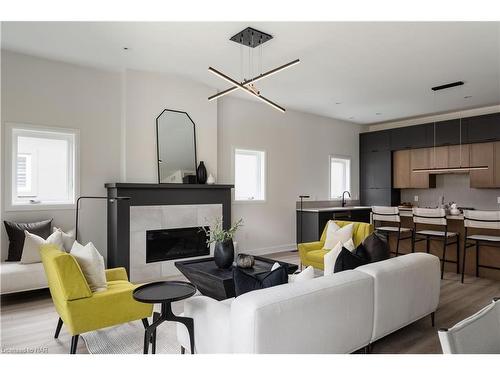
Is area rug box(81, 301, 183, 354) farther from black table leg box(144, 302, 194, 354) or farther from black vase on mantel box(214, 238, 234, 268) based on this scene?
black vase on mantel box(214, 238, 234, 268)

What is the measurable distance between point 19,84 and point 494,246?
639cm

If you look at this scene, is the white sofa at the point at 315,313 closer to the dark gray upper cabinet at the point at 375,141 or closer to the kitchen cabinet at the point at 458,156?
the kitchen cabinet at the point at 458,156

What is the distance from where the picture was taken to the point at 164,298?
221 cm

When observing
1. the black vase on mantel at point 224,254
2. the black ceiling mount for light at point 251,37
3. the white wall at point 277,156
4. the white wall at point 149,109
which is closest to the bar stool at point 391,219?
the white wall at point 277,156

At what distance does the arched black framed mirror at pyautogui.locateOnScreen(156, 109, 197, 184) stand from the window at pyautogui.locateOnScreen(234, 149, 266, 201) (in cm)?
113

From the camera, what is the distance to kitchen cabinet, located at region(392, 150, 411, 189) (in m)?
7.57

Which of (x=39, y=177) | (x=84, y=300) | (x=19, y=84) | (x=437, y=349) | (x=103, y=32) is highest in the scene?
(x=103, y=32)

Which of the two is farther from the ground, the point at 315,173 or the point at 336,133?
the point at 336,133

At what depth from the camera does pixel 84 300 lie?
2.48 meters

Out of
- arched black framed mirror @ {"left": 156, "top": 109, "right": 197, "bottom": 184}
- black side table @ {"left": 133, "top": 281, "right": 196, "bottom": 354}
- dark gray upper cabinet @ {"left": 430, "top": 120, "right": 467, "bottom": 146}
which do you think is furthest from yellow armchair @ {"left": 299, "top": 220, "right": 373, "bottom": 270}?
dark gray upper cabinet @ {"left": 430, "top": 120, "right": 467, "bottom": 146}

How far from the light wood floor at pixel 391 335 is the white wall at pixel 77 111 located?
83 centimetres

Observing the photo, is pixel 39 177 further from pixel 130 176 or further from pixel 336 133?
pixel 336 133

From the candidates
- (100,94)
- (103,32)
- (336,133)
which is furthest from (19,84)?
(336,133)

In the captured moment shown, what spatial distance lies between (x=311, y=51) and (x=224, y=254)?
259cm
